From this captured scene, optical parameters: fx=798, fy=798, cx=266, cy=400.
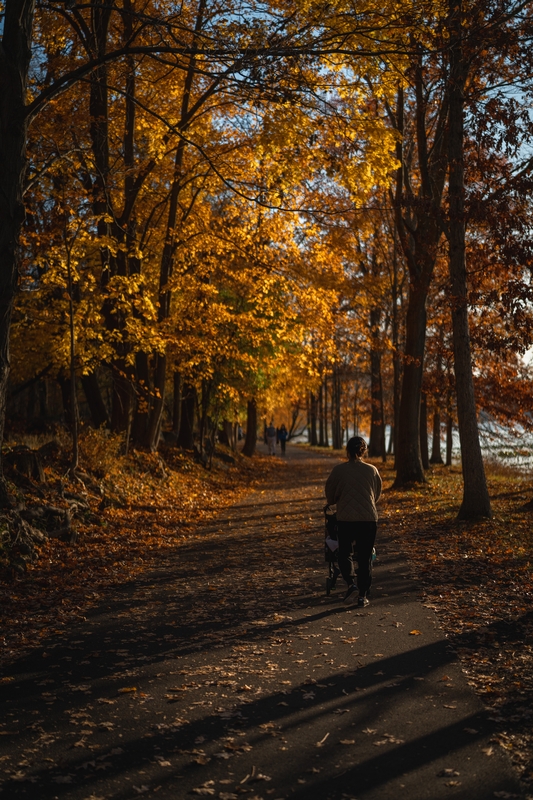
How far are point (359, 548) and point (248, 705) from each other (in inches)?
141

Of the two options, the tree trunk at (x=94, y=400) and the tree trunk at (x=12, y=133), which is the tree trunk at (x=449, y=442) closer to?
the tree trunk at (x=94, y=400)

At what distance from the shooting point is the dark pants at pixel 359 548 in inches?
358

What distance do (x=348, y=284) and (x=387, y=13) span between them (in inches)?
672

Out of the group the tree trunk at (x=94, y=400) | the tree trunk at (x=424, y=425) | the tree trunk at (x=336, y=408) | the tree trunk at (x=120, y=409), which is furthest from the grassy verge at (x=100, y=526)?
the tree trunk at (x=336, y=408)

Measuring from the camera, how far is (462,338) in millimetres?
15680

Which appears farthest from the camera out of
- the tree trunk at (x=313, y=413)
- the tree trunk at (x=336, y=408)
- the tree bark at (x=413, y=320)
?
the tree trunk at (x=313, y=413)

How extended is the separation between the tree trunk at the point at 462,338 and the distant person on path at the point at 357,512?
22.1ft

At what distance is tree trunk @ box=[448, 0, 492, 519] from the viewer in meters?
15.5

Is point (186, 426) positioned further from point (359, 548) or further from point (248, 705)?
point (248, 705)

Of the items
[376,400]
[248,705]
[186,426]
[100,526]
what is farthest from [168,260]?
[376,400]

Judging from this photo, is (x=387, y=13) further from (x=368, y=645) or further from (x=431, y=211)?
(x=368, y=645)

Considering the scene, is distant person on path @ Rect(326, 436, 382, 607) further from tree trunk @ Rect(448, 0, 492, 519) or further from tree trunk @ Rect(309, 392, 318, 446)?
tree trunk @ Rect(309, 392, 318, 446)

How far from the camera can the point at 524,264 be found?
1428 cm

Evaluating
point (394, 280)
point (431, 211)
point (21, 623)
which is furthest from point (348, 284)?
point (21, 623)
